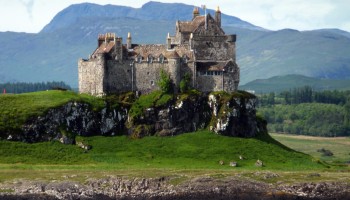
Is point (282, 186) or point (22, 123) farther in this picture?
point (22, 123)


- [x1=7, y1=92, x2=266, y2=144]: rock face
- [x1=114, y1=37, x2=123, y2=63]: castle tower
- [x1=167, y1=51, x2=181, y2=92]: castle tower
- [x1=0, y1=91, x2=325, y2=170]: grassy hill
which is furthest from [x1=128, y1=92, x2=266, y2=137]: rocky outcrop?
[x1=114, y1=37, x2=123, y2=63]: castle tower

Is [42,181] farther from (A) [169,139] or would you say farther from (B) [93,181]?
(A) [169,139]

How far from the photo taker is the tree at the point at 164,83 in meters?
140

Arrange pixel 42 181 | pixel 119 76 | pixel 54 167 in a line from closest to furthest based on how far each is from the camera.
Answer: pixel 42 181, pixel 54 167, pixel 119 76

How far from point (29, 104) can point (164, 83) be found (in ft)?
71.7

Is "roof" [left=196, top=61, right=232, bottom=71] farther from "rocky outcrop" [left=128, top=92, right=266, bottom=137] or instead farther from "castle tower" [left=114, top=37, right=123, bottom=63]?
"castle tower" [left=114, top=37, right=123, bottom=63]

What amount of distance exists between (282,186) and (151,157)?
2466 centimetres

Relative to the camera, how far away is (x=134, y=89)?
143 m

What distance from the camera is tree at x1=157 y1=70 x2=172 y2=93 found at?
458 feet

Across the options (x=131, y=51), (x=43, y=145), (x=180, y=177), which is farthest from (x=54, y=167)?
(x=131, y=51)

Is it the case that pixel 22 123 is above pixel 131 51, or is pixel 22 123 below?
below

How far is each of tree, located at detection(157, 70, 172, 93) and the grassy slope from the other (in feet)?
28.0

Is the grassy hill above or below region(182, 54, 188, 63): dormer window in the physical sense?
below

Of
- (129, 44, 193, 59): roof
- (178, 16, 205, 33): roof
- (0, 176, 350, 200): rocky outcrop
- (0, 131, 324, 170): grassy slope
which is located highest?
(178, 16, 205, 33): roof
